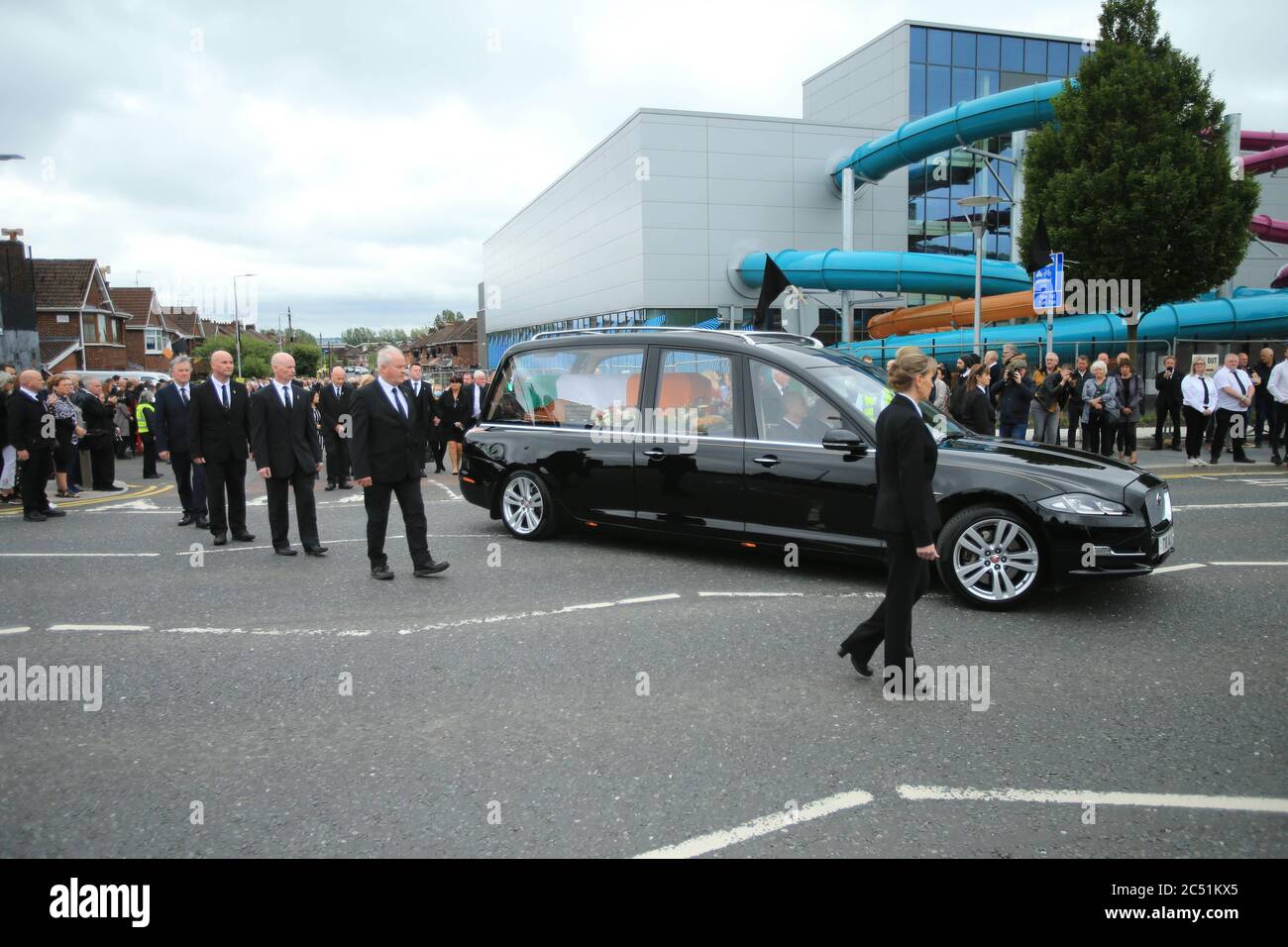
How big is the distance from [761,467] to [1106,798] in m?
3.78

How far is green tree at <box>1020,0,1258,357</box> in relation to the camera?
18.6 m

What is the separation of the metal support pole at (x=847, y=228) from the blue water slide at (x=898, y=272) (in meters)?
3.39

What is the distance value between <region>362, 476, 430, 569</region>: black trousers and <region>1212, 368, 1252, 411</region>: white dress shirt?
41.7ft

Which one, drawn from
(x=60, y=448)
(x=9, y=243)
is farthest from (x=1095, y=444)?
(x=9, y=243)

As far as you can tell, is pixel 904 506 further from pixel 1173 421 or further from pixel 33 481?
pixel 1173 421

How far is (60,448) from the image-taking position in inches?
508

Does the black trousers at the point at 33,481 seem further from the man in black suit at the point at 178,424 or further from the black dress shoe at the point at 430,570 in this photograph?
the black dress shoe at the point at 430,570

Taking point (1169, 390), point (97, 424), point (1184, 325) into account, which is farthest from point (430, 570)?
point (1184, 325)

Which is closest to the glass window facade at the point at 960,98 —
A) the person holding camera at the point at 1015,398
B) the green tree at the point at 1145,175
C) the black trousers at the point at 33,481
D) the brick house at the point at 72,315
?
the green tree at the point at 1145,175

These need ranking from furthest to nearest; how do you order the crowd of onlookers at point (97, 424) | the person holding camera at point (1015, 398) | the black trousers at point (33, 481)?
the person holding camera at point (1015, 398), the crowd of onlookers at point (97, 424), the black trousers at point (33, 481)

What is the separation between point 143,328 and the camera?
63719mm

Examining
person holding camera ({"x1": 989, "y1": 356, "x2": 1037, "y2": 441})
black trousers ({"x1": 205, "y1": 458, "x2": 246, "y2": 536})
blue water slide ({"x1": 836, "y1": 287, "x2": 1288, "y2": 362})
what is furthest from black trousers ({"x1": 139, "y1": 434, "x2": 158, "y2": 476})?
blue water slide ({"x1": 836, "y1": 287, "x2": 1288, "y2": 362})

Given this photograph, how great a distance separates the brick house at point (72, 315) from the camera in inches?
1965
